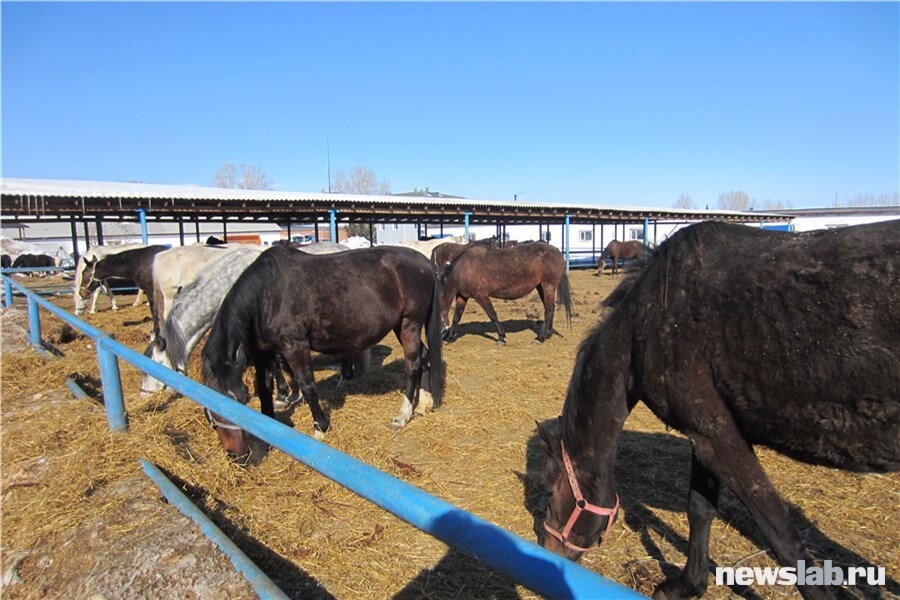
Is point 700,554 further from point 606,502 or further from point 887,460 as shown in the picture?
point 887,460

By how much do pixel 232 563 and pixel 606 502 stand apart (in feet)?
6.09

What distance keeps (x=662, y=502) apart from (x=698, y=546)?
3.32 feet

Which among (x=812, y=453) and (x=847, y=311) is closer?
(x=847, y=311)

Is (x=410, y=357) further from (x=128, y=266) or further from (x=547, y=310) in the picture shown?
(x=128, y=266)

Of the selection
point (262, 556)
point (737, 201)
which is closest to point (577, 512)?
point (262, 556)

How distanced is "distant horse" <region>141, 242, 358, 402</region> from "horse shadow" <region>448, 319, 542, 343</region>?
524cm

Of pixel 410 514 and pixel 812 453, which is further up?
pixel 410 514

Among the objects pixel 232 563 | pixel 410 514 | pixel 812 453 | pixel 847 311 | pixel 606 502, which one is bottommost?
pixel 606 502

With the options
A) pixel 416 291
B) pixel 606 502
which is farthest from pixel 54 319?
pixel 606 502

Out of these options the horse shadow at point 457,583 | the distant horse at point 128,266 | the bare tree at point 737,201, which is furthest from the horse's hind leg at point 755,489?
the bare tree at point 737,201

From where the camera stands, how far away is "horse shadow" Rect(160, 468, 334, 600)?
2670mm

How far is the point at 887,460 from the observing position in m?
1.84

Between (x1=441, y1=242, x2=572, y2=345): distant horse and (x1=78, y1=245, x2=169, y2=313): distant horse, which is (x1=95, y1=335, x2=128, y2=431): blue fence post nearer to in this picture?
(x1=441, y1=242, x2=572, y2=345): distant horse

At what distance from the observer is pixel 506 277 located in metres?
10.2
